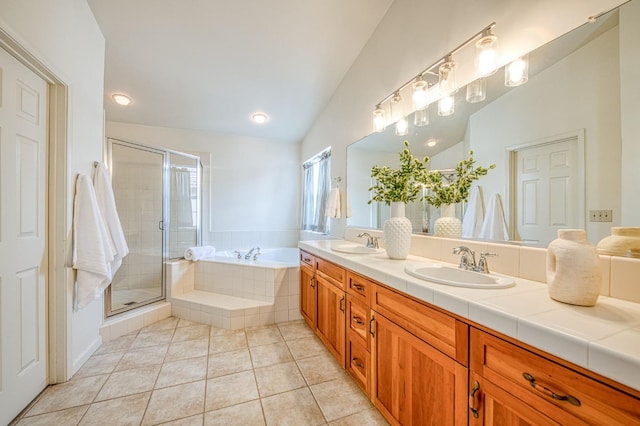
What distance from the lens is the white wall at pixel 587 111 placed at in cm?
95

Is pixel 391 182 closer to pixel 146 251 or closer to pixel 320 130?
pixel 320 130

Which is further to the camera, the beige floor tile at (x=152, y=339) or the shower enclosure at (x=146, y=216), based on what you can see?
the shower enclosure at (x=146, y=216)

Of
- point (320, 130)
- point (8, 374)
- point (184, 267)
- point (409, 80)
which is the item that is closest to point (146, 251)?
point (184, 267)

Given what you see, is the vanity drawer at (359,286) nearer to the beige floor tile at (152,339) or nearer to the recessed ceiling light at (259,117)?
the beige floor tile at (152,339)

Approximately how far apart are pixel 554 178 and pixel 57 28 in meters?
2.85

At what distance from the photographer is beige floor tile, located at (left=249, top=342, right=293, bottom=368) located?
1938 mm

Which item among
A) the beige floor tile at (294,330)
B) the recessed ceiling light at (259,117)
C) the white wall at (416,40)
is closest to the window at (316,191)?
the white wall at (416,40)

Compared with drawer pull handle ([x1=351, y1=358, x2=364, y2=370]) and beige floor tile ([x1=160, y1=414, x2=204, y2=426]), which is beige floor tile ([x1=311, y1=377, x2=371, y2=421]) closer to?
drawer pull handle ([x1=351, y1=358, x2=364, y2=370])

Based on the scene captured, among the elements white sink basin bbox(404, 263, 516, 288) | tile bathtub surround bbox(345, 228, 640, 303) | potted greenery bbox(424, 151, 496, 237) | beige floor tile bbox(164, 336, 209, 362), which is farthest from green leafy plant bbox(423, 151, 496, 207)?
beige floor tile bbox(164, 336, 209, 362)

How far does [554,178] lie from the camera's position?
1117mm

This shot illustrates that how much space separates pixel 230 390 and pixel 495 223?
1858 mm

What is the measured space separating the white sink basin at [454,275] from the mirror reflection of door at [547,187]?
27cm

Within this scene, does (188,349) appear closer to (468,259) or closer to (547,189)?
(468,259)

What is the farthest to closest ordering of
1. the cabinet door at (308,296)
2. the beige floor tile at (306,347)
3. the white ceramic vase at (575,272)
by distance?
the cabinet door at (308,296)
the beige floor tile at (306,347)
the white ceramic vase at (575,272)
